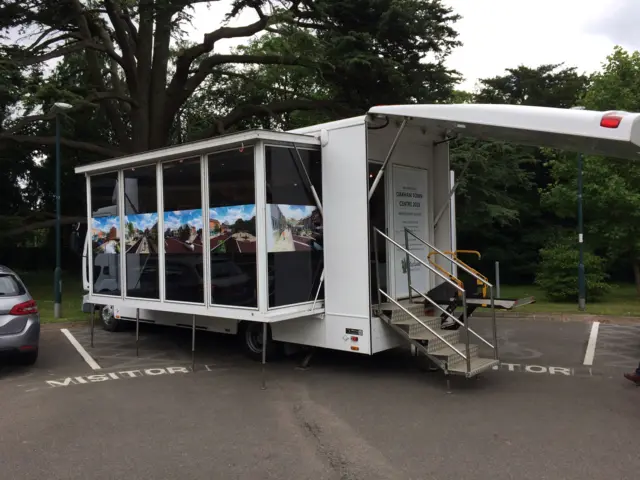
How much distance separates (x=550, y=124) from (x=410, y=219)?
3397 millimetres

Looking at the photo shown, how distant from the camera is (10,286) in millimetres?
8312

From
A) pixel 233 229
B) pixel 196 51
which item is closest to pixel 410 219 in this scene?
pixel 233 229

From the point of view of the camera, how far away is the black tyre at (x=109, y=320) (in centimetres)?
1194

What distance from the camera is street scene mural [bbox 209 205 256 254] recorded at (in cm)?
754

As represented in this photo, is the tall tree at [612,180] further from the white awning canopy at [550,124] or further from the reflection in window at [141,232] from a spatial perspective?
the reflection in window at [141,232]

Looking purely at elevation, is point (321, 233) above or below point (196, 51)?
below

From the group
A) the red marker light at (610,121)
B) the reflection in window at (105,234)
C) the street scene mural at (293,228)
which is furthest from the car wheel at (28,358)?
the red marker light at (610,121)

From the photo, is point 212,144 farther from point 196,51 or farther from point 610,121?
point 196,51

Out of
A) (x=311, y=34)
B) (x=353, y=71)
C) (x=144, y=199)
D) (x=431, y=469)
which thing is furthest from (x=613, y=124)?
(x=311, y=34)

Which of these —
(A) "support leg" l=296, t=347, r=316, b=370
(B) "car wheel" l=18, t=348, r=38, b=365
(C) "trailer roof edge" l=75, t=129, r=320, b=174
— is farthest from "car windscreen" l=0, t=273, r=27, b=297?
(A) "support leg" l=296, t=347, r=316, b=370

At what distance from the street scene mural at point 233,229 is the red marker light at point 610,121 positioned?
4.15 m

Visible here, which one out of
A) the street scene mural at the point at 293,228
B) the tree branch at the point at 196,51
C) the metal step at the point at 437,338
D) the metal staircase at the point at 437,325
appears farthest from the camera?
the tree branch at the point at 196,51

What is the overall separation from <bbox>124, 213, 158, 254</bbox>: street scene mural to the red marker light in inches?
252

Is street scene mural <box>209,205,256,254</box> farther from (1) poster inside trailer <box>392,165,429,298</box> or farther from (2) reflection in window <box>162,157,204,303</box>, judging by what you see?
(1) poster inside trailer <box>392,165,429,298</box>
